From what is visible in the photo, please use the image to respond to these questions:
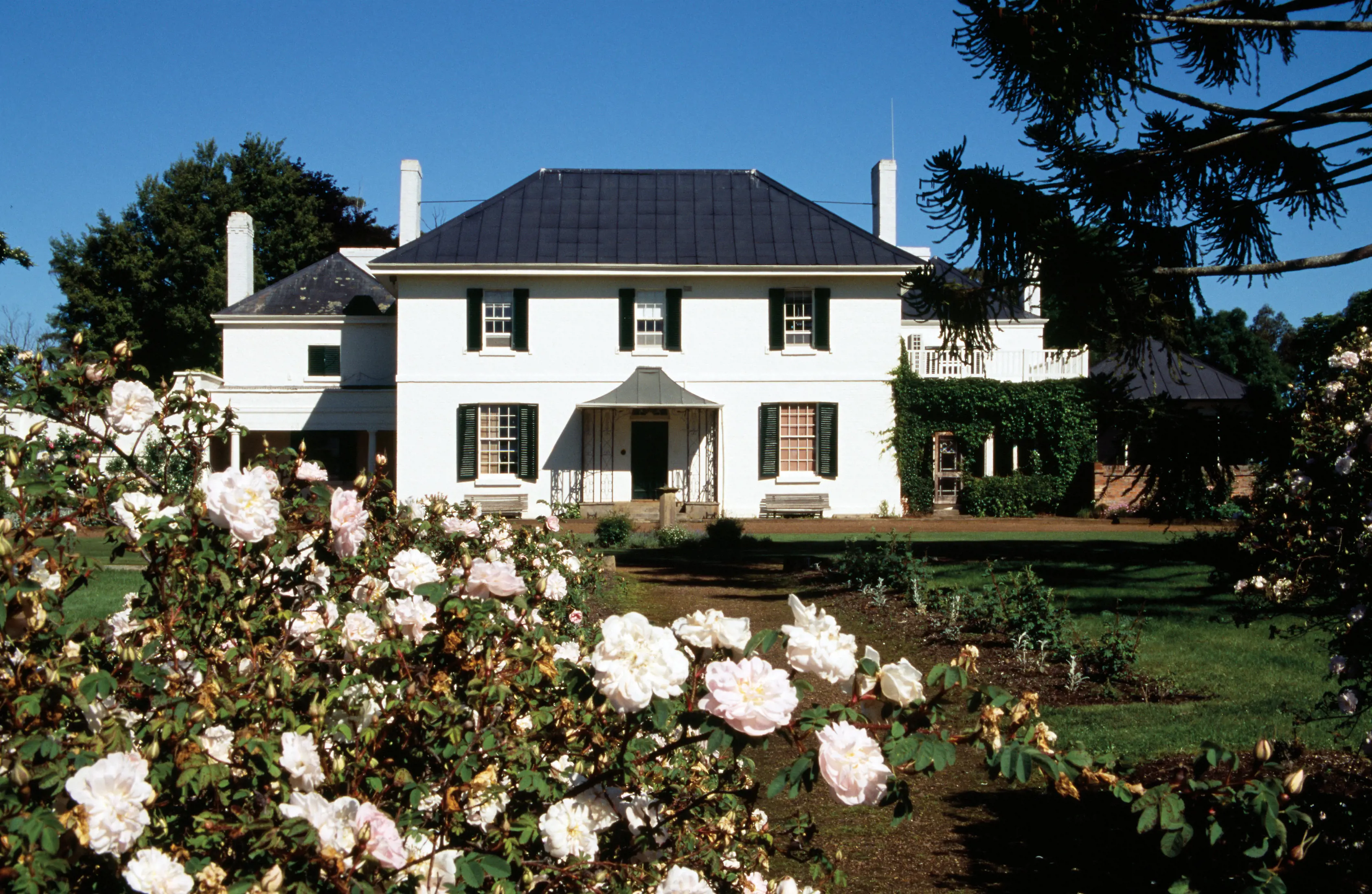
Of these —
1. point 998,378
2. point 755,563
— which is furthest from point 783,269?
point 755,563

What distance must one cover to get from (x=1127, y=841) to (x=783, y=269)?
22.4 m

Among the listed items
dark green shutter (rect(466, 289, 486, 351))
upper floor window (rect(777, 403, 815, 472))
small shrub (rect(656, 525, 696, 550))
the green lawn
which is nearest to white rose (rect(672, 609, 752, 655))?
the green lawn

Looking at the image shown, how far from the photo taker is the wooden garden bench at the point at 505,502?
25953 millimetres

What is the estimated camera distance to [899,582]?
12.3 metres

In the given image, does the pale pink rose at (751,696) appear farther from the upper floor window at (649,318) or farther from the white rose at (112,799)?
the upper floor window at (649,318)

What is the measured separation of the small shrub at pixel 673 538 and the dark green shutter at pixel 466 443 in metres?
7.84

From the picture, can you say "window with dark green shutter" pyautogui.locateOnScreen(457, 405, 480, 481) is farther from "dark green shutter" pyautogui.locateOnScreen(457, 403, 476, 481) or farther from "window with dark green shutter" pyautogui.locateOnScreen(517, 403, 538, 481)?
"window with dark green shutter" pyautogui.locateOnScreen(517, 403, 538, 481)

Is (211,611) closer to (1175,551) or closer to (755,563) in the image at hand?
(755,563)

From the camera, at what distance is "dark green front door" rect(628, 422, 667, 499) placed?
2670cm

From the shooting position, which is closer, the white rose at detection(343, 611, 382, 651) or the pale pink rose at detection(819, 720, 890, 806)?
the pale pink rose at detection(819, 720, 890, 806)

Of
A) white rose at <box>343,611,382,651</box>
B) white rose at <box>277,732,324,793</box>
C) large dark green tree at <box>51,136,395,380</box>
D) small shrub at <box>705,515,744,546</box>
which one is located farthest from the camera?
large dark green tree at <box>51,136,395,380</box>

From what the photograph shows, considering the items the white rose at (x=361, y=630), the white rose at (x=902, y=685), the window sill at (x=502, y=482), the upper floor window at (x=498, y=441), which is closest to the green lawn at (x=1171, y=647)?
the white rose at (x=902, y=685)

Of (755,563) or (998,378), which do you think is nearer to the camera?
(755,563)

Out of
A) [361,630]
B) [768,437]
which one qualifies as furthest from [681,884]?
[768,437]
